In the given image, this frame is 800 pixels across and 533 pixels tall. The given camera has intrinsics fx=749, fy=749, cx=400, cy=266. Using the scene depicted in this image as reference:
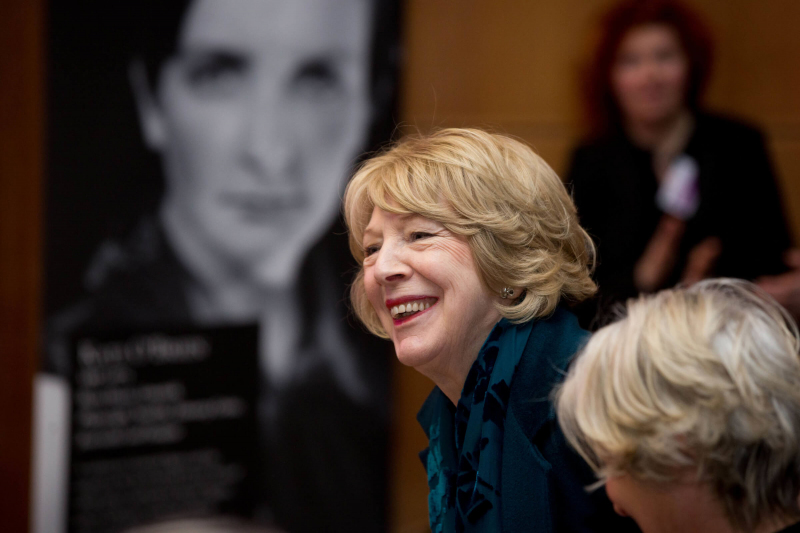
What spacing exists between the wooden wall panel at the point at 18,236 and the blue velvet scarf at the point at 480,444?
6.43 ft

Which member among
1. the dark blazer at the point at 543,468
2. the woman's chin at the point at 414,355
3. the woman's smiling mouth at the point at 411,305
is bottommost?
the dark blazer at the point at 543,468

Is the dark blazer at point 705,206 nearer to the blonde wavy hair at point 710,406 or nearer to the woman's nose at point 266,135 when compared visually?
the woman's nose at point 266,135

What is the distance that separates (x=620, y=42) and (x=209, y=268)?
196 cm

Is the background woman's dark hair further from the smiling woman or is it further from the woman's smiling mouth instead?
the woman's smiling mouth

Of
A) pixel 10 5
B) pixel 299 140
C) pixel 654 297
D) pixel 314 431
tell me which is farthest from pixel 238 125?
pixel 654 297

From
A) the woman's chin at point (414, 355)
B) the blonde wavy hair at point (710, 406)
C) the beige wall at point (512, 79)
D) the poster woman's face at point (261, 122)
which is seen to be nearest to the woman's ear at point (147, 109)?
the poster woman's face at point (261, 122)

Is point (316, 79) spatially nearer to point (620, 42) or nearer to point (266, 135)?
point (266, 135)

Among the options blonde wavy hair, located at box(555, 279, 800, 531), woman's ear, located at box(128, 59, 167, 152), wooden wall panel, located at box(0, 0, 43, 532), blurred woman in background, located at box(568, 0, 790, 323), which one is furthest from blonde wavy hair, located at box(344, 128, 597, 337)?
wooden wall panel, located at box(0, 0, 43, 532)

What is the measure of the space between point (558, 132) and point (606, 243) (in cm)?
115

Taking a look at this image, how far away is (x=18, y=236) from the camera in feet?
9.11

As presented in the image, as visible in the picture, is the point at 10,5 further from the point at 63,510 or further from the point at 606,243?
the point at 606,243

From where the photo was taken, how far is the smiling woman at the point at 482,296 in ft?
4.45

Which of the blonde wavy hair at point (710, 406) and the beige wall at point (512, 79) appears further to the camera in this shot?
the beige wall at point (512, 79)

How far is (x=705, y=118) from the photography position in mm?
2943
